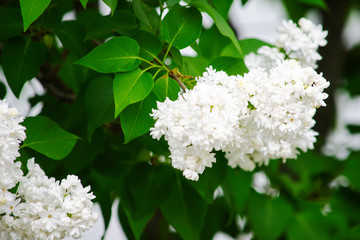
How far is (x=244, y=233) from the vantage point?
1.74 metres

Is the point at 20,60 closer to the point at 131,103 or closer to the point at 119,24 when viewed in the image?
the point at 119,24

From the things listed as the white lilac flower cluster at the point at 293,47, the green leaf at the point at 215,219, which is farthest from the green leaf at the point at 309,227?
the white lilac flower cluster at the point at 293,47

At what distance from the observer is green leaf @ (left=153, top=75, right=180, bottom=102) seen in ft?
2.98

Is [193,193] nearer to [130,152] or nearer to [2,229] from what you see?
[130,152]

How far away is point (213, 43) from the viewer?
135cm

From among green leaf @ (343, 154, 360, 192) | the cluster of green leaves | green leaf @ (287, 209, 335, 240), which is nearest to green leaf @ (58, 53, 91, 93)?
the cluster of green leaves

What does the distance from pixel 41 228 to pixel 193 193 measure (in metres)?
0.53

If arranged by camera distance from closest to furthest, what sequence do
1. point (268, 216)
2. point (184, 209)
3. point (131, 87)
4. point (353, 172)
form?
point (131, 87), point (184, 209), point (268, 216), point (353, 172)

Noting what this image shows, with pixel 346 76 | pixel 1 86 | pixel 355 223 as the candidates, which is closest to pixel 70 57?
pixel 1 86

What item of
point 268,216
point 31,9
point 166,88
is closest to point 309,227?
point 268,216

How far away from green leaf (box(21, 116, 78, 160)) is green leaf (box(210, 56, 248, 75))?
330 millimetres

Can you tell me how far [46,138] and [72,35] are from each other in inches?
10.9

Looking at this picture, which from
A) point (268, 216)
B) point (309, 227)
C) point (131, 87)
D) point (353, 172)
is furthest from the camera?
point (353, 172)

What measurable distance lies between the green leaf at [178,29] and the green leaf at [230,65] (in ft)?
0.28
